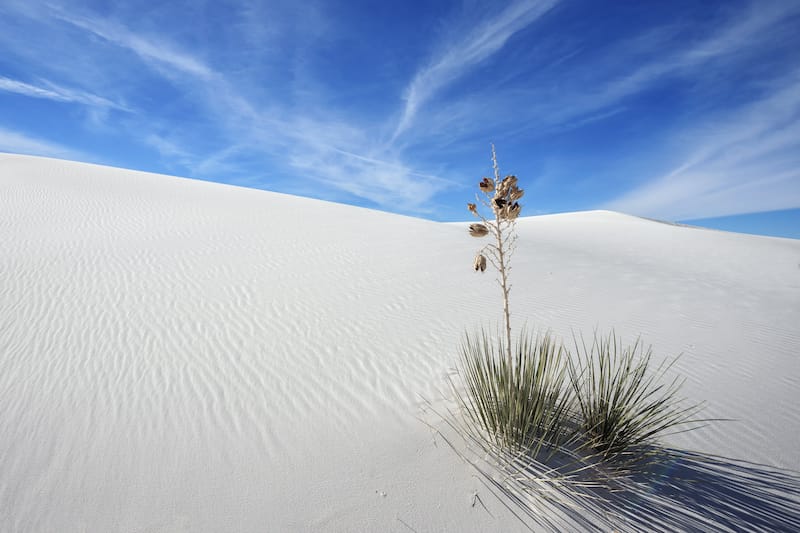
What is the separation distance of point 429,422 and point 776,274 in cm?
1185

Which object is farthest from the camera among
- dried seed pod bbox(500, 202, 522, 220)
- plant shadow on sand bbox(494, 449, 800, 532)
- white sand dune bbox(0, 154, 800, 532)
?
white sand dune bbox(0, 154, 800, 532)

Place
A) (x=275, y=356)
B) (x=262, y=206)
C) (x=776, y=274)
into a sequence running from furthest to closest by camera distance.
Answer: (x=262, y=206) → (x=776, y=274) → (x=275, y=356)

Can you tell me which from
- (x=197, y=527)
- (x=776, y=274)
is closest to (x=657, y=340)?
(x=197, y=527)

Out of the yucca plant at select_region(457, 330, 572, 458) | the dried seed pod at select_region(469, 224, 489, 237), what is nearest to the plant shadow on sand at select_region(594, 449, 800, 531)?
the yucca plant at select_region(457, 330, 572, 458)

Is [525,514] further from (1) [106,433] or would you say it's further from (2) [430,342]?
(1) [106,433]

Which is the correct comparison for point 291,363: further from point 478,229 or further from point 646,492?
point 646,492

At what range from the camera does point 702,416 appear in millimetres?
3400

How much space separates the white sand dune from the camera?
101 inches

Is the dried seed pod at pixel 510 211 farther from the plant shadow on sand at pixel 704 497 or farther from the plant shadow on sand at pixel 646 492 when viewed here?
the plant shadow on sand at pixel 704 497

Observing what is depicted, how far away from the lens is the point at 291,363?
180 inches

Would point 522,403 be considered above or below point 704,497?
above

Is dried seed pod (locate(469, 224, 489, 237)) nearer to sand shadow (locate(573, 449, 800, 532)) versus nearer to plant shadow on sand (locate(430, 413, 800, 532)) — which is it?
plant shadow on sand (locate(430, 413, 800, 532))

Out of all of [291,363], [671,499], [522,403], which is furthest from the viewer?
[291,363]

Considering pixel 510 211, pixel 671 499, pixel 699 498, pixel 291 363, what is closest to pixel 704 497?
pixel 699 498
